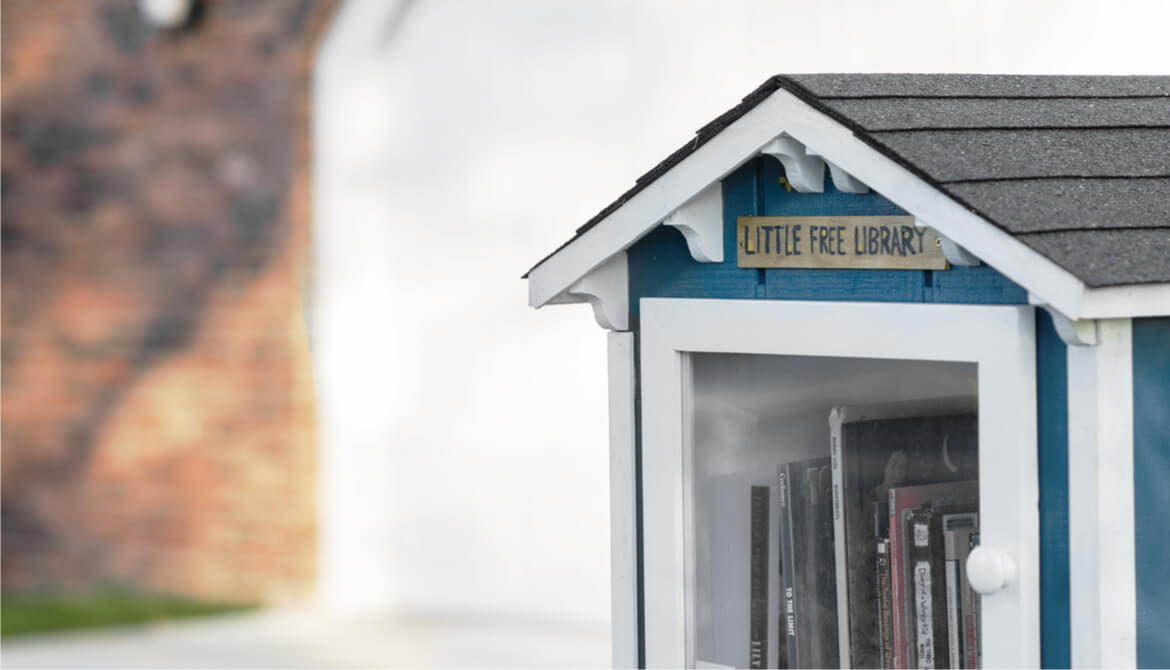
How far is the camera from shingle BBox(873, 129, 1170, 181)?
1972 mm

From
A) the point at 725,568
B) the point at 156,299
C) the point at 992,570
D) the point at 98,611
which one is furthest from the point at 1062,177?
the point at 98,611

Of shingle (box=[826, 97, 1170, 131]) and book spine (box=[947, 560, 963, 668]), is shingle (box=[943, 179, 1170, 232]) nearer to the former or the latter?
shingle (box=[826, 97, 1170, 131])

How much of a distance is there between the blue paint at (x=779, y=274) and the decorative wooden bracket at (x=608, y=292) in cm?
1

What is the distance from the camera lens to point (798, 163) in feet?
6.98

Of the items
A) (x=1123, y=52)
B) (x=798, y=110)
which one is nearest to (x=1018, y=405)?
(x=798, y=110)

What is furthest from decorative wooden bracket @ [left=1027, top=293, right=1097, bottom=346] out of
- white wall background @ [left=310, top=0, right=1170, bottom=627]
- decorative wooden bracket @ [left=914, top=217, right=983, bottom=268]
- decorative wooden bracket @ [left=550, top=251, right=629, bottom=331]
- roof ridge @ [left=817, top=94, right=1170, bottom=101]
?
white wall background @ [left=310, top=0, right=1170, bottom=627]

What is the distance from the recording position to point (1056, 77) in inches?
98.6

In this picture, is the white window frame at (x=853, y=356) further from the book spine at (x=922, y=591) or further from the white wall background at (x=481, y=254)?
the white wall background at (x=481, y=254)

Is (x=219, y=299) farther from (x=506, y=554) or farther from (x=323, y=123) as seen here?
(x=506, y=554)

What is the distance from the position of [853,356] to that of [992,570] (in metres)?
0.35

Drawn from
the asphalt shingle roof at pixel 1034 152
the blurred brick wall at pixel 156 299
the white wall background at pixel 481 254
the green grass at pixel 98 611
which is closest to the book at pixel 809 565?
the asphalt shingle roof at pixel 1034 152

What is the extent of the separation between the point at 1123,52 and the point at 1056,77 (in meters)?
1.33

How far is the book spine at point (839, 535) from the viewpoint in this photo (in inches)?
88.7

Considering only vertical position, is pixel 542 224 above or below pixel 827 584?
above
